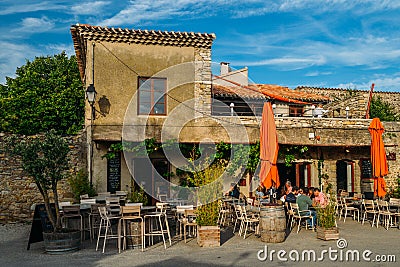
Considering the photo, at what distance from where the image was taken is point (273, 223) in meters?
9.18

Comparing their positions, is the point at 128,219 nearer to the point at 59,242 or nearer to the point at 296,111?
the point at 59,242

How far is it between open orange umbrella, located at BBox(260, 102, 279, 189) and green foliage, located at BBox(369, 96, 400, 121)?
17.3m

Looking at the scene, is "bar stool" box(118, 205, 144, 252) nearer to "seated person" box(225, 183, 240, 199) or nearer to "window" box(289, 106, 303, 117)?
"seated person" box(225, 183, 240, 199)

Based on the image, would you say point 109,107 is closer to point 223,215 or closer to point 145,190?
point 145,190

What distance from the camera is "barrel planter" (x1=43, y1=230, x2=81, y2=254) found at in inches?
334

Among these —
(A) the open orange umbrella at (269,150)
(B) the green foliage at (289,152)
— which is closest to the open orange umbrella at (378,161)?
(A) the open orange umbrella at (269,150)

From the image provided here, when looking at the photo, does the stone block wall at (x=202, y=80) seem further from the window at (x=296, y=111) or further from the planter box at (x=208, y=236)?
the planter box at (x=208, y=236)

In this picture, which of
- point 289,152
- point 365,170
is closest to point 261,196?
point 289,152

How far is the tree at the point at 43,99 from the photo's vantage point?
2392cm

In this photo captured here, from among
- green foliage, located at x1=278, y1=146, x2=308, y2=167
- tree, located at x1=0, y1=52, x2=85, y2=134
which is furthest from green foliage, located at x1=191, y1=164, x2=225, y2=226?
tree, located at x1=0, y1=52, x2=85, y2=134

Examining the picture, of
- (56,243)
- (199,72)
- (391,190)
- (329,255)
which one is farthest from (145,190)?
(391,190)

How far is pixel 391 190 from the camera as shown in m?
17.0

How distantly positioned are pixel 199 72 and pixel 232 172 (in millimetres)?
3838

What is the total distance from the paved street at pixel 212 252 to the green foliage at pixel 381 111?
56.0 ft
